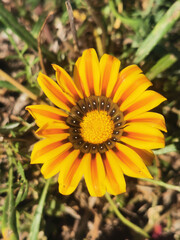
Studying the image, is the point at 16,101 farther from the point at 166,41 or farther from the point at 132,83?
the point at 166,41

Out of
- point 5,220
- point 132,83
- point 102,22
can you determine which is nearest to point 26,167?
point 5,220

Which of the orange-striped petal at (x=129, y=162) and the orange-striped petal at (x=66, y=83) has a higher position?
the orange-striped petal at (x=66, y=83)

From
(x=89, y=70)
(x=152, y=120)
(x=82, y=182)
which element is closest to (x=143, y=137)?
(x=152, y=120)

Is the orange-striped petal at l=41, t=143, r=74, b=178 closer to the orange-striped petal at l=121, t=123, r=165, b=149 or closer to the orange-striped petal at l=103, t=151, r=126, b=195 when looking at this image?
the orange-striped petal at l=103, t=151, r=126, b=195

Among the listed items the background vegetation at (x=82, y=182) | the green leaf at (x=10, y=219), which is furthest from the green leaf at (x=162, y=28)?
the green leaf at (x=10, y=219)

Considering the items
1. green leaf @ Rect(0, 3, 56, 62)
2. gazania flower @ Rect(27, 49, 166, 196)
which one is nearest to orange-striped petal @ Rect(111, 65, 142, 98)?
gazania flower @ Rect(27, 49, 166, 196)

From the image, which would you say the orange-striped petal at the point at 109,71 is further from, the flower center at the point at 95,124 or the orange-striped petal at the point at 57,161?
the orange-striped petal at the point at 57,161
